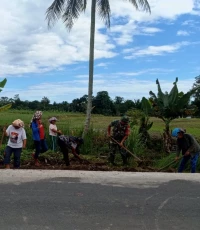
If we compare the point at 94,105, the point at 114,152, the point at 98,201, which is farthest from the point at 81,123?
the point at 94,105

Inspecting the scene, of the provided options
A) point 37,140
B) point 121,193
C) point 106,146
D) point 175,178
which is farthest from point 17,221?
point 106,146

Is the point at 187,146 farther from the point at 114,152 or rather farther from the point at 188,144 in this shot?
the point at 114,152

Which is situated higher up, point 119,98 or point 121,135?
point 119,98

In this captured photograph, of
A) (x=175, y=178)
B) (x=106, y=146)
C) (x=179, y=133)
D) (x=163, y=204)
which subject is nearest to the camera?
(x=163, y=204)

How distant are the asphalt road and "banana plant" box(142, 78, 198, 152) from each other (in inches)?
269

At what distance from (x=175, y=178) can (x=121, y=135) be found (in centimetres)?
388

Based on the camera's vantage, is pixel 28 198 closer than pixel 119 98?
Yes

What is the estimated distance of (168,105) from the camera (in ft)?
46.8

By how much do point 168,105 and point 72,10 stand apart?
5.19 meters

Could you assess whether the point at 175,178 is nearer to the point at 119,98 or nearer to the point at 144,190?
the point at 144,190

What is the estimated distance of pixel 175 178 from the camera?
7.25m

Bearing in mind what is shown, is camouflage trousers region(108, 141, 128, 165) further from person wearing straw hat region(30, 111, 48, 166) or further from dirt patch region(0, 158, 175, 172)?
person wearing straw hat region(30, 111, 48, 166)

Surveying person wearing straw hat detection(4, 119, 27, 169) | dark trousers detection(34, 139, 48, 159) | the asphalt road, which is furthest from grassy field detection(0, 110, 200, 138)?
the asphalt road

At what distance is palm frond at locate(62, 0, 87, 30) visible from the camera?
1422 centimetres
